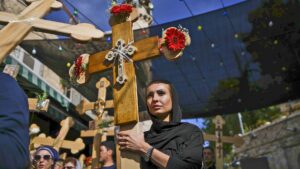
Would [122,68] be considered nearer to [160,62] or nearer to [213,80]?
[160,62]

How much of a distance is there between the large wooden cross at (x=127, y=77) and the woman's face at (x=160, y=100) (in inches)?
6.9

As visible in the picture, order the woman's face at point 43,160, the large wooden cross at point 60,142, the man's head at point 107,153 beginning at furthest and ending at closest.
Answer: the large wooden cross at point 60,142
the man's head at point 107,153
the woman's face at point 43,160

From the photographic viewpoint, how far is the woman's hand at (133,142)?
2150 millimetres

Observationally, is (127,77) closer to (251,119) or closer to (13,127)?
(13,127)

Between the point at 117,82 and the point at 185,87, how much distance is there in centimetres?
693

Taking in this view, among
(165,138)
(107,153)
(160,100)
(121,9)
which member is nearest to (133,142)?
(165,138)

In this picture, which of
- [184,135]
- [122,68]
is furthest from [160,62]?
[184,135]

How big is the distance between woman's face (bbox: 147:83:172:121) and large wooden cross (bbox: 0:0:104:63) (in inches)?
21.5

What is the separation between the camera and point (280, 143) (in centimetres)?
1417

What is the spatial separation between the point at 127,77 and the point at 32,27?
103 cm

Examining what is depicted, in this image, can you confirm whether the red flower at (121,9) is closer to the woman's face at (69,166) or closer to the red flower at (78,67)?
the red flower at (78,67)

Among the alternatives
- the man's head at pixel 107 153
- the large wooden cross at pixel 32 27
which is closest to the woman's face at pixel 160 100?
the large wooden cross at pixel 32 27

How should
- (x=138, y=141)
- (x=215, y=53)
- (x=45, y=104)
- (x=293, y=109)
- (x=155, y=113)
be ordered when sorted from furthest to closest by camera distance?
(x=293, y=109), (x=215, y=53), (x=45, y=104), (x=155, y=113), (x=138, y=141)

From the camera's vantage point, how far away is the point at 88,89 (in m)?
9.46
